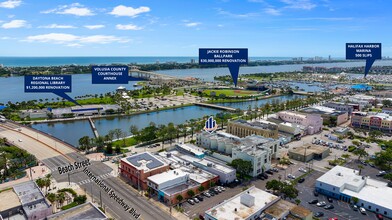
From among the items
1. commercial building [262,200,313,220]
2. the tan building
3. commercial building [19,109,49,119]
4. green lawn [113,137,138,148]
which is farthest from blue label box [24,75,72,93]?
commercial building [19,109,49,119]

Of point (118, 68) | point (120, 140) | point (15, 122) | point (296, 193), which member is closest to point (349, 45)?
point (296, 193)

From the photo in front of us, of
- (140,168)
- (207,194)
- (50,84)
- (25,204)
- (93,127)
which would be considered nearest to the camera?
(25,204)

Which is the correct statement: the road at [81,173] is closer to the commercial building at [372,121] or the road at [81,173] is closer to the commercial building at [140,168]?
the commercial building at [140,168]

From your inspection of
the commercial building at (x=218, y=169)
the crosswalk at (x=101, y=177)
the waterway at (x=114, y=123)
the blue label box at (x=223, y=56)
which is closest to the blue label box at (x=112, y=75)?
the blue label box at (x=223, y=56)

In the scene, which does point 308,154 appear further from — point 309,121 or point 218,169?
point 309,121

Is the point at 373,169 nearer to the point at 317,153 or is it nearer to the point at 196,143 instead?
the point at 317,153

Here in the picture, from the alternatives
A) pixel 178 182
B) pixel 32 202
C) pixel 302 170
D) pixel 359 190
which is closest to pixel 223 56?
pixel 178 182

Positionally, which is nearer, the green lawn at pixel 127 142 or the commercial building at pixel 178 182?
the commercial building at pixel 178 182
